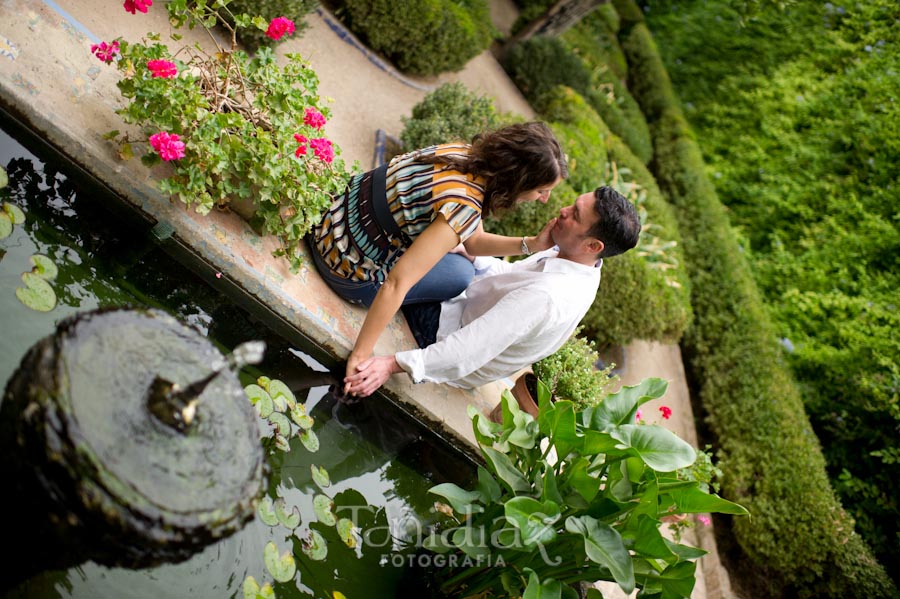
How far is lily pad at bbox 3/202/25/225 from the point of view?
7.64ft

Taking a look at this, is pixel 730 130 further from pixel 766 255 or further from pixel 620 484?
pixel 620 484

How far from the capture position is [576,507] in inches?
93.6

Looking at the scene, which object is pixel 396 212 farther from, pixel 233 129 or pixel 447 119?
pixel 447 119

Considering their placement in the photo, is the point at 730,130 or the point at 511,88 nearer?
the point at 511,88

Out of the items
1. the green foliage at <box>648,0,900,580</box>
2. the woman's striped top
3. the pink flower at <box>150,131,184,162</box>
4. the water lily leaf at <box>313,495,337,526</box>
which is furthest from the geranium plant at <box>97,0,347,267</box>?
the green foliage at <box>648,0,900,580</box>

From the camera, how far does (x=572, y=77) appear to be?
809 centimetres

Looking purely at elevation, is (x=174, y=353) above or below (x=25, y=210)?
below

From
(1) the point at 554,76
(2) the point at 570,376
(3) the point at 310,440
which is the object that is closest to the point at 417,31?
(1) the point at 554,76

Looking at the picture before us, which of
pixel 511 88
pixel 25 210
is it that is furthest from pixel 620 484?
pixel 511 88

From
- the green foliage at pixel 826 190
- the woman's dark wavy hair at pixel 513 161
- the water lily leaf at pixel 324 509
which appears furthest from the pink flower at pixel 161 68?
the green foliage at pixel 826 190

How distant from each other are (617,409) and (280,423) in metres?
1.28

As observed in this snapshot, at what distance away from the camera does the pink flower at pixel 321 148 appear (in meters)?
2.91

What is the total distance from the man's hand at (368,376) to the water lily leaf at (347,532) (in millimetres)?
511

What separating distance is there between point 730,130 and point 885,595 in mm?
7586
